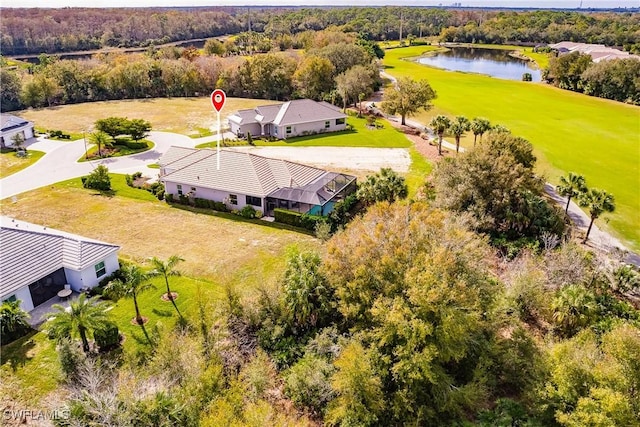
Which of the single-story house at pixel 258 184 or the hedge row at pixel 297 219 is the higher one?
the single-story house at pixel 258 184

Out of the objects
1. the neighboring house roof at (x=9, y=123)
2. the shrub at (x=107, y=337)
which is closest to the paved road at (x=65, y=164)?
the neighboring house roof at (x=9, y=123)

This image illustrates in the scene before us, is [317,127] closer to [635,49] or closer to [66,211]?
[66,211]

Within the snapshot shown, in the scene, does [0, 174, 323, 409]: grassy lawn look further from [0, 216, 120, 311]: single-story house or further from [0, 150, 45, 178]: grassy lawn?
[0, 150, 45, 178]: grassy lawn

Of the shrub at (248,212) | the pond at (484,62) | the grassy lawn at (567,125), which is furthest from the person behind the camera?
the pond at (484,62)

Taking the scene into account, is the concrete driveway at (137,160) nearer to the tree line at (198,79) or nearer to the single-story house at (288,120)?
the single-story house at (288,120)

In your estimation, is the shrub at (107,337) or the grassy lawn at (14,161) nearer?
the shrub at (107,337)

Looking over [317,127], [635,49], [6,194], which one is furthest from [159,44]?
[635,49]

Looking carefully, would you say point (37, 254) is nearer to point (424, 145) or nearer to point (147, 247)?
point (147, 247)

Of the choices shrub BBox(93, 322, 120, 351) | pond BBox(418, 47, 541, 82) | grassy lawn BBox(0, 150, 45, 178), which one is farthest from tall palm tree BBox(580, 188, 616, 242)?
pond BBox(418, 47, 541, 82)
